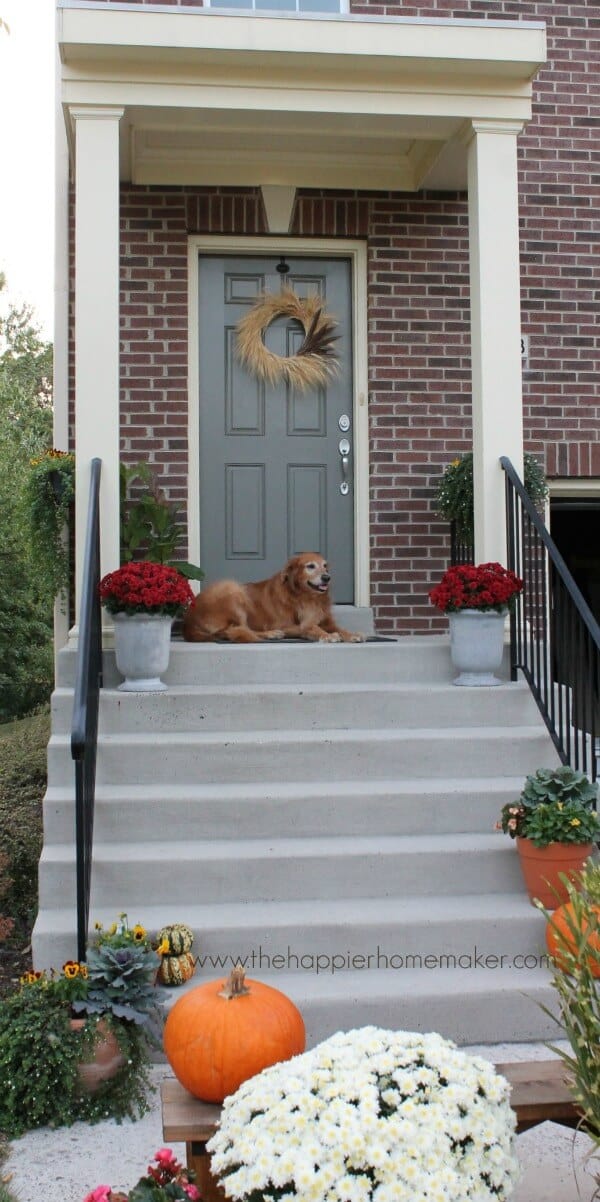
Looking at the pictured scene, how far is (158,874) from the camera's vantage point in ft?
12.6

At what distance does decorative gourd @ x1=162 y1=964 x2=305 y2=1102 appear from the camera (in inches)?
106

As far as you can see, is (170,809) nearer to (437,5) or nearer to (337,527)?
(337,527)

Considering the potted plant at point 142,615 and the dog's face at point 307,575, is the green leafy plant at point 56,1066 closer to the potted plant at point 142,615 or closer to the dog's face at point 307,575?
the potted plant at point 142,615

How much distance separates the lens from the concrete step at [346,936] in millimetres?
3625

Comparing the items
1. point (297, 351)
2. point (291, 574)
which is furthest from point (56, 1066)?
point (297, 351)

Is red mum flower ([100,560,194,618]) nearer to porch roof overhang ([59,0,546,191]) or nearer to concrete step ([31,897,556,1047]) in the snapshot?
concrete step ([31,897,556,1047])

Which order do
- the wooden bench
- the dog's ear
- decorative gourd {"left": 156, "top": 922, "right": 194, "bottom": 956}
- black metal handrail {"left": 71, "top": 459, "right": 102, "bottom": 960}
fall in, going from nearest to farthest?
the wooden bench → black metal handrail {"left": 71, "top": 459, "right": 102, "bottom": 960} → decorative gourd {"left": 156, "top": 922, "right": 194, "bottom": 956} → the dog's ear

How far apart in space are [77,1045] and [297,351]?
14.2 feet

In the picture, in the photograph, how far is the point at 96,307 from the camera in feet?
16.1

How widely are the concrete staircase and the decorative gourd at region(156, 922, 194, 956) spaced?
0.07m

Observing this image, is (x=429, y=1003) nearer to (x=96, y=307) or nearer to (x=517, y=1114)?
(x=517, y=1114)

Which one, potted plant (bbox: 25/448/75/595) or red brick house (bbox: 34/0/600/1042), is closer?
red brick house (bbox: 34/0/600/1042)

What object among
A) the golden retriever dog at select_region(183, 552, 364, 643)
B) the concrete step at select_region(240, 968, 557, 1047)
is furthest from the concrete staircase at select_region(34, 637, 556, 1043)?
the golden retriever dog at select_region(183, 552, 364, 643)

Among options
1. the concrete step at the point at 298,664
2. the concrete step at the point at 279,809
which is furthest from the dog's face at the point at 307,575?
the concrete step at the point at 279,809
